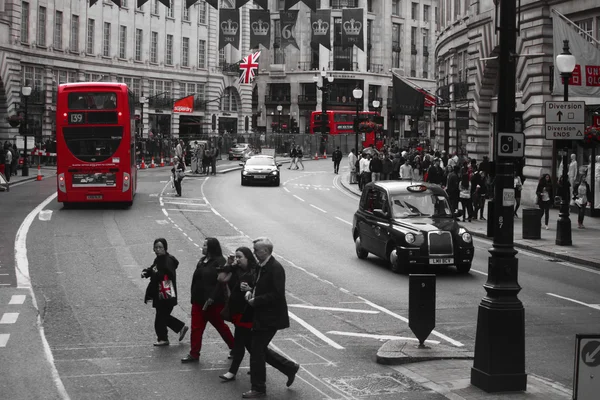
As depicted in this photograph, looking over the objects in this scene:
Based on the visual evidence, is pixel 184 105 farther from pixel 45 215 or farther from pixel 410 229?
pixel 410 229

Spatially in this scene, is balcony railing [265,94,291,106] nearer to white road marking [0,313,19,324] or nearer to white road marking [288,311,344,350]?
white road marking [288,311,344,350]

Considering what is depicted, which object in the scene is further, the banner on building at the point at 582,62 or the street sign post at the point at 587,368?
the banner on building at the point at 582,62

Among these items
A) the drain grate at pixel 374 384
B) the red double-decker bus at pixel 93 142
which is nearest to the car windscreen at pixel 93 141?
the red double-decker bus at pixel 93 142

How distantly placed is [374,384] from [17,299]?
7925mm

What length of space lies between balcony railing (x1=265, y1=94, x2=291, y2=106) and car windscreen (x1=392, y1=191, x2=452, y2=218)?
306ft

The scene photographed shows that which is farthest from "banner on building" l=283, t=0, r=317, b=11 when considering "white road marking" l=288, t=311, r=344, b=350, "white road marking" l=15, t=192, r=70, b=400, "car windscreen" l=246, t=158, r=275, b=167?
"car windscreen" l=246, t=158, r=275, b=167

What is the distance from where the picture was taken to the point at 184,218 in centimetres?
3114

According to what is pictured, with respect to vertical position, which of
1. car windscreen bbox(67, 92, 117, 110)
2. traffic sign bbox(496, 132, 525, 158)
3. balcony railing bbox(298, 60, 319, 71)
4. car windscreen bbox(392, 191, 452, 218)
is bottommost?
car windscreen bbox(392, 191, 452, 218)

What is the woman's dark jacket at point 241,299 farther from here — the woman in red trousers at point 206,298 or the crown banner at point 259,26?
the crown banner at point 259,26

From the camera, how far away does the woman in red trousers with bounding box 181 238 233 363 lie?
1202 cm

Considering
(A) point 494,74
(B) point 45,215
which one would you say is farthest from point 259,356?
(A) point 494,74

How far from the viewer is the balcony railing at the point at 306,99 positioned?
112500 millimetres

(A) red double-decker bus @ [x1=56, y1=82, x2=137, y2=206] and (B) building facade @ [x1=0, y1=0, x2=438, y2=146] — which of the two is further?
(B) building facade @ [x1=0, y1=0, x2=438, y2=146]

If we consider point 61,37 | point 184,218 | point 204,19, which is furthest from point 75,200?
point 204,19
